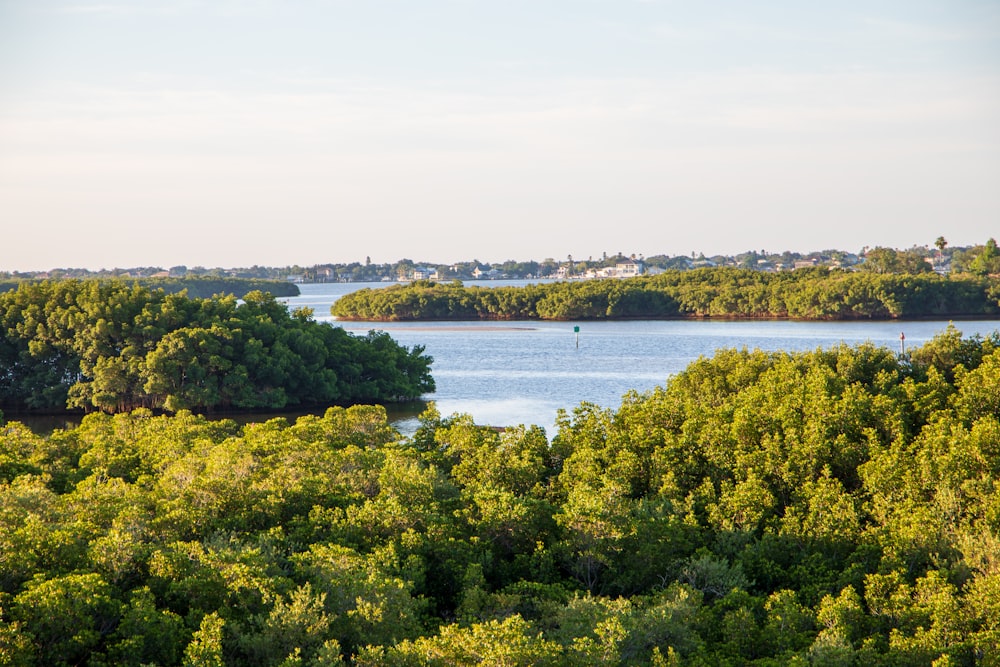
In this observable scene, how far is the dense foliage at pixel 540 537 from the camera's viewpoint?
16875 mm

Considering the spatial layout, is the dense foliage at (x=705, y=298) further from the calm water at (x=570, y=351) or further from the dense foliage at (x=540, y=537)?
the dense foliage at (x=540, y=537)

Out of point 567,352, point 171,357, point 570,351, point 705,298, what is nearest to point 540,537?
point 171,357

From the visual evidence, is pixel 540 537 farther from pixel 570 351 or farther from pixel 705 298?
pixel 705 298

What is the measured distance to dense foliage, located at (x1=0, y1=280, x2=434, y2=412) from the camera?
5666 centimetres

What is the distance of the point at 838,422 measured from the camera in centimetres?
2777

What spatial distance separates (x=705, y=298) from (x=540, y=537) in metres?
120

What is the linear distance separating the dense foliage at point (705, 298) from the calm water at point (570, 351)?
4.51 metres

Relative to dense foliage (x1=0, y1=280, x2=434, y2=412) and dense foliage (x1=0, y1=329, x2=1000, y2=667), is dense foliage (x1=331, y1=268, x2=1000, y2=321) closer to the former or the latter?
dense foliage (x1=0, y1=280, x2=434, y2=412)

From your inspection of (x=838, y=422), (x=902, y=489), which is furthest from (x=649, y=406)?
(x=902, y=489)

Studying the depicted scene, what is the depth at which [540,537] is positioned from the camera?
23.0 m

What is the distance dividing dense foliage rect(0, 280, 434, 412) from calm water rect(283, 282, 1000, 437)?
5524 millimetres

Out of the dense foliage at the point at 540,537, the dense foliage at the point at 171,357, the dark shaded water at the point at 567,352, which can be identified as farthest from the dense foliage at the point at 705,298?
the dense foliage at the point at 540,537

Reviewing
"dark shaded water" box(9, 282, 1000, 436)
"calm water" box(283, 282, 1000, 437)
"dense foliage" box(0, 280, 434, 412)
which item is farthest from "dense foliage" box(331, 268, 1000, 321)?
"dense foliage" box(0, 280, 434, 412)

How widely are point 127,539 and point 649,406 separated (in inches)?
657
